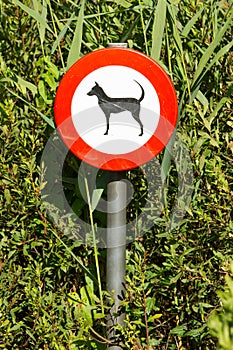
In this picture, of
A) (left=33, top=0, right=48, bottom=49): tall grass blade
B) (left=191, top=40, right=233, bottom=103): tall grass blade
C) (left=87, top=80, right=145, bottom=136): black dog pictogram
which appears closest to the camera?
(left=87, top=80, right=145, bottom=136): black dog pictogram

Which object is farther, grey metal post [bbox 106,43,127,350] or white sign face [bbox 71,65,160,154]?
grey metal post [bbox 106,43,127,350]

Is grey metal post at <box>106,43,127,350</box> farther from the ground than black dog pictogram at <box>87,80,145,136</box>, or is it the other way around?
black dog pictogram at <box>87,80,145,136</box>

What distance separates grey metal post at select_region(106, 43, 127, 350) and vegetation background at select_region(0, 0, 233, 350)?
35 millimetres

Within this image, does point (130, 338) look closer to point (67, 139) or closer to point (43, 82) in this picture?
point (67, 139)

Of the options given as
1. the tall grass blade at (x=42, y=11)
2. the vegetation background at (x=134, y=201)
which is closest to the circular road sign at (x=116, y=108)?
the vegetation background at (x=134, y=201)

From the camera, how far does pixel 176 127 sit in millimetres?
1945

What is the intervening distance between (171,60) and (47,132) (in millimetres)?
421

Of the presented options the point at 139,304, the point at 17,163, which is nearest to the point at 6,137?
the point at 17,163

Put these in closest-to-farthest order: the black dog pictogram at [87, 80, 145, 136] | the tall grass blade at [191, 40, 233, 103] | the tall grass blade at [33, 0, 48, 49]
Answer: the black dog pictogram at [87, 80, 145, 136] → the tall grass blade at [191, 40, 233, 103] → the tall grass blade at [33, 0, 48, 49]

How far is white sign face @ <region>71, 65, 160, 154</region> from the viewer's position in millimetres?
1808

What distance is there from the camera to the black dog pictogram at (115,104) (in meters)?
1.80

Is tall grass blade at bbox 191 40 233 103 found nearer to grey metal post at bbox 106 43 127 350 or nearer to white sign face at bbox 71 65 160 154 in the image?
white sign face at bbox 71 65 160 154

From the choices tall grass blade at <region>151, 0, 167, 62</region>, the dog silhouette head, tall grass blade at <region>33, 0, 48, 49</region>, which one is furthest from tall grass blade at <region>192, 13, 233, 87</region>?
tall grass blade at <region>33, 0, 48, 49</region>

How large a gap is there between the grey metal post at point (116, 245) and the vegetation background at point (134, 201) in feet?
0.11
